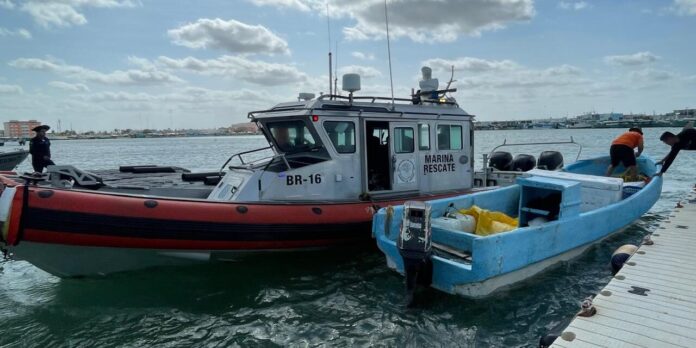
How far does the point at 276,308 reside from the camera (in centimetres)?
541

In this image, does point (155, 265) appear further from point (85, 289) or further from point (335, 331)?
point (335, 331)

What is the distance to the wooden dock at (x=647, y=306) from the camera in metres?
3.20

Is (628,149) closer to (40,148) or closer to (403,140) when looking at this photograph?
(403,140)

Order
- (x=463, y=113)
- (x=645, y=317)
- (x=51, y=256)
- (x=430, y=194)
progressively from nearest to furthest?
(x=645, y=317)
(x=51, y=256)
(x=430, y=194)
(x=463, y=113)

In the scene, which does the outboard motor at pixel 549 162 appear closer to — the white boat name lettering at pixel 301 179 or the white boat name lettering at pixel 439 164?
the white boat name lettering at pixel 439 164

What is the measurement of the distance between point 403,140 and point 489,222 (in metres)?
2.37

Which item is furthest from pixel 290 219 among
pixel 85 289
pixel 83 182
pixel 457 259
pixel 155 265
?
pixel 83 182

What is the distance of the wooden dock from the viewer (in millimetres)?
3201

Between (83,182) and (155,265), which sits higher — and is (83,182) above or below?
above

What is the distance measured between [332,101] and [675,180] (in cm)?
1817

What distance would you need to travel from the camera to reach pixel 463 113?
8.87 m

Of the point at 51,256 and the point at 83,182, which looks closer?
the point at 51,256

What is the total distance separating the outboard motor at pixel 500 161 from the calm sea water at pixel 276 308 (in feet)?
17.0

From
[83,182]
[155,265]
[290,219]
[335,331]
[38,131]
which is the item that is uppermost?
[38,131]
